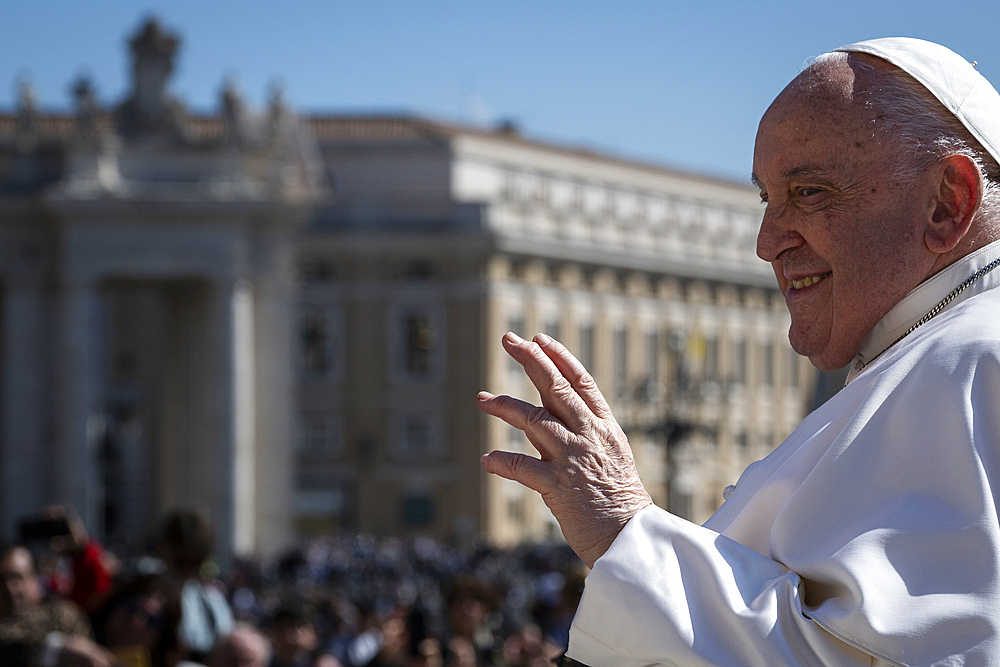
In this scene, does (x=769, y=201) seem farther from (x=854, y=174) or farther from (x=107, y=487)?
(x=107, y=487)

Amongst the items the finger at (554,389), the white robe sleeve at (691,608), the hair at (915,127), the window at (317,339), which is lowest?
the window at (317,339)

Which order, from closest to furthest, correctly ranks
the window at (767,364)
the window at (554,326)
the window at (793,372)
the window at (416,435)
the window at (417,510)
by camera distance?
1. the window at (417,510)
2. the window at (416,435)
3. the window at (554,326)
4. the window at (767,364)
5. the window at (793,372)

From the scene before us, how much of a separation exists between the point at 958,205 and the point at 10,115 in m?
61.6

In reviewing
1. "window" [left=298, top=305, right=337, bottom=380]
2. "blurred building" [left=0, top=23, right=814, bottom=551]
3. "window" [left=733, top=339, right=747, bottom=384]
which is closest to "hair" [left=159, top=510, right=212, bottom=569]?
"blurred building" [left=0, top=23, right=814, bottom=551]

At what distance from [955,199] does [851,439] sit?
1.18 ft

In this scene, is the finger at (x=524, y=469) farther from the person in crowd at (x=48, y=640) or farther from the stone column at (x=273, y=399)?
the stone column at (x=273, y=399)

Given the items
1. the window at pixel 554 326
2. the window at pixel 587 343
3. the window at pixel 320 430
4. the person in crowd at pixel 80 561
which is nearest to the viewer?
the person in crowd at pixel 80 561

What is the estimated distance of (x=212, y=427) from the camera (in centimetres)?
4228

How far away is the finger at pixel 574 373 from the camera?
188 centimetres

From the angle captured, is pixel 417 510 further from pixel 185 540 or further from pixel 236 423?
pixel 185 540

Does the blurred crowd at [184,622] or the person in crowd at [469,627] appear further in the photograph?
the person in crowd at [469,627]

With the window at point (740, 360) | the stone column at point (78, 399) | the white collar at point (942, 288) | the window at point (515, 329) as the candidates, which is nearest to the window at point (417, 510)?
the window at point (515, 329)

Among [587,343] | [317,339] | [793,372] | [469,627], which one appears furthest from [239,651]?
[793,372]

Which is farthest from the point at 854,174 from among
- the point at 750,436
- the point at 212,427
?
the point at 750,436
